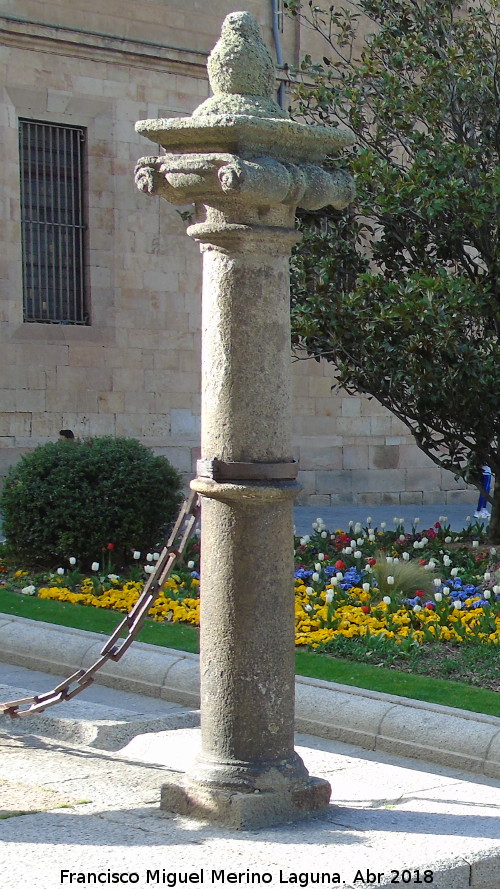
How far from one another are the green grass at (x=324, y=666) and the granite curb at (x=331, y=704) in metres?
0.21

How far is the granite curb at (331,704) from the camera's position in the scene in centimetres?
639

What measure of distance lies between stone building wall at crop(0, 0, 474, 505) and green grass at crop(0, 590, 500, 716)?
710 cm

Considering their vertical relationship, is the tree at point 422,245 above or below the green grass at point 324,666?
above

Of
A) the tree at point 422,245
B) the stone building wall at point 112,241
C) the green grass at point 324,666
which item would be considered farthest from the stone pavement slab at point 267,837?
the stone building wall at point 112,241

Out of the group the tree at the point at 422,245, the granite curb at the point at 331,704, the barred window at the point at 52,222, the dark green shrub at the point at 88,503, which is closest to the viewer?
the granite curb at the point at 331,704

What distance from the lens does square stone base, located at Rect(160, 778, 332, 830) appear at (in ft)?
14.8

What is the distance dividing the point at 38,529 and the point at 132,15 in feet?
30.4

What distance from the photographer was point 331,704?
22.9ft

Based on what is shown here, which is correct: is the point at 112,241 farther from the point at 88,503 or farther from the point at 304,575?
the point at 304,575

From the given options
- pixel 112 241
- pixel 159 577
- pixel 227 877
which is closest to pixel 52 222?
pixel 112 241

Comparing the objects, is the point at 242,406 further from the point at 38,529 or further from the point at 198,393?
the point at 198,393

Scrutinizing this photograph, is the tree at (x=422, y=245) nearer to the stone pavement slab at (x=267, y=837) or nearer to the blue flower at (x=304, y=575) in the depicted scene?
the blue flower at (x=304, y=575)

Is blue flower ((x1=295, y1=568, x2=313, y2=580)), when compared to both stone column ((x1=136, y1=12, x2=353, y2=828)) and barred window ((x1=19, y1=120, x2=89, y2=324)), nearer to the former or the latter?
stone column ((x1=136, y1=12, x2=353, y2=828))

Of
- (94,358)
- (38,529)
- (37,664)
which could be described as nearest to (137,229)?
(94,358)
